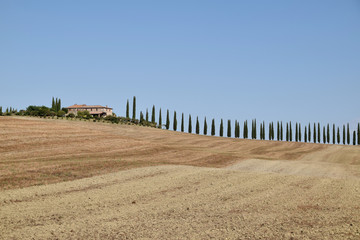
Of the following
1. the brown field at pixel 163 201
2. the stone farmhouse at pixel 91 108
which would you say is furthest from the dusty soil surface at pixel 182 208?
the stone farmhouse at pixel 91 108

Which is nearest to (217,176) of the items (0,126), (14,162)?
(14,162)

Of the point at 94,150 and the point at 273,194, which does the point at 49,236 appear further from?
the point at 94,150

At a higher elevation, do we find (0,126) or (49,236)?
(0,126)

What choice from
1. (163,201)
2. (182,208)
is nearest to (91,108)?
(163,201)

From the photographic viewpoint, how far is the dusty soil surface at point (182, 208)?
12305 mm

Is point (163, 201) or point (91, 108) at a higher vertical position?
point (91, 108)

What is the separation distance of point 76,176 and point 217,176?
966cm

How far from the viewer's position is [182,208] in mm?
15859

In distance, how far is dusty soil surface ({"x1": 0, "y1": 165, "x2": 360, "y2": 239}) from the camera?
1230 cm

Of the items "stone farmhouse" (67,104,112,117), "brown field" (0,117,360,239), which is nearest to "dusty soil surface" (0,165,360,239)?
→ "brown field" (0,117,360,239)

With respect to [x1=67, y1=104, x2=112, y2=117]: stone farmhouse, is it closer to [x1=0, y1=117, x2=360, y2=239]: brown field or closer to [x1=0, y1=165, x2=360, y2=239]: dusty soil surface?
[x1=0, y1=117, x2=360, y2=239]: brown field

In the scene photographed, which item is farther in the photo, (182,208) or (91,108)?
(91,108)

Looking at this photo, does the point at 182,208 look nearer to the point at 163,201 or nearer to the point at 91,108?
the point at 163,201

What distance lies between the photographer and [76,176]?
24.0m
